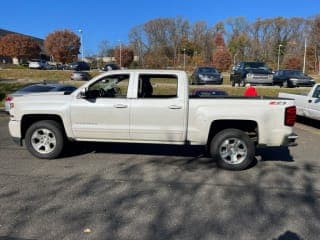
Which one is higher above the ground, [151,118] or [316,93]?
[316,93]

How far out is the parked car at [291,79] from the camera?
2550 centimetres

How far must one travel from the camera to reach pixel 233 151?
684cm

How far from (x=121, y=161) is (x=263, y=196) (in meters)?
2.98

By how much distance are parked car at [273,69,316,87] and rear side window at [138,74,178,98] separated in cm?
2031

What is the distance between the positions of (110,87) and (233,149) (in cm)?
270

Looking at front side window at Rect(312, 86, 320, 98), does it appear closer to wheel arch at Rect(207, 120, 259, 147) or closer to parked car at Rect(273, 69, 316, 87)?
wheel arch at Rect(207, 120, 259, 147)

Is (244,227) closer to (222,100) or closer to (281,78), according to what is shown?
(222,100)

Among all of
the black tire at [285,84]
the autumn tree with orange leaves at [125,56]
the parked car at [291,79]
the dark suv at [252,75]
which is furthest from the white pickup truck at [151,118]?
the autumn tree with orange leaves at [125,56]

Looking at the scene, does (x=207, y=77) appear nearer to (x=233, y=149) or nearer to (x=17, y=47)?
(x=233, y=149)

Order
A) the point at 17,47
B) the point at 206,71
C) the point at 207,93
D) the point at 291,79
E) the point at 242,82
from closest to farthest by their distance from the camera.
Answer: the point at 207,93 < the point at 291,79 < the point at 242,82 < the point at 206,71 < the point at 17,47

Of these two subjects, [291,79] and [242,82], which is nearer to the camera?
[291,79]

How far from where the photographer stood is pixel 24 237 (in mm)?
4000

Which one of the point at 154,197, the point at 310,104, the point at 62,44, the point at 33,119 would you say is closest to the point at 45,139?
the point at 33,119

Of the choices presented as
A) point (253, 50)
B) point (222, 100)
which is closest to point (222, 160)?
Result: point (222, 100)
